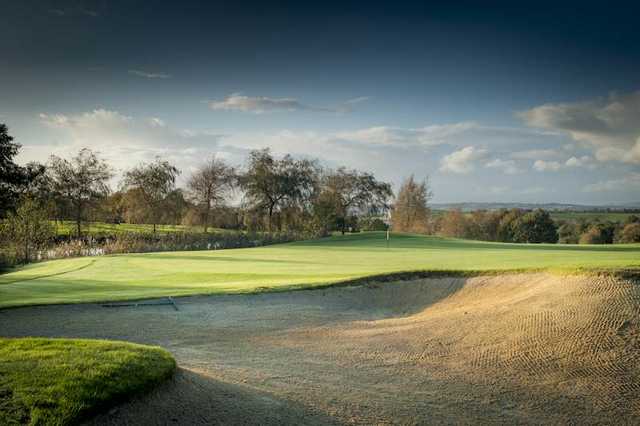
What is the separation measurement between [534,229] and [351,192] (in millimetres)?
34389

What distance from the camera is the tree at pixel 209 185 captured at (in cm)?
5394

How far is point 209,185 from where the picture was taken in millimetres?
54312

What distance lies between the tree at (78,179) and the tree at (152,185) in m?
4.16

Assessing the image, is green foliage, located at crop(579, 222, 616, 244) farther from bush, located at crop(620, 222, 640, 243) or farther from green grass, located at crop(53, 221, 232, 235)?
green grass, located at crop(53, 221, 232, 235)

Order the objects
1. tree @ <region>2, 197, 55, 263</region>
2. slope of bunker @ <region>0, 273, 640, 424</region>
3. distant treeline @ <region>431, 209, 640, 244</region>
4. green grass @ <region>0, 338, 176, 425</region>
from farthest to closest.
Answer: distant treeline @ <region>431, 209, 640, 244</region>, tree @ <region>2, 197, 55, 263</region>, slope of bunker @ <region>0, 273, 640, 424</region>, green grass @ <region>0, 338, 176, 425</region>

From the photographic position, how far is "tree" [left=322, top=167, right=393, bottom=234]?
54.2 m

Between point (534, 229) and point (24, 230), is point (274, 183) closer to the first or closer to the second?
point (24, 230)

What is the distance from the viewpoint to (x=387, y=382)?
6926 mm

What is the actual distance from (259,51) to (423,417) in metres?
28.4

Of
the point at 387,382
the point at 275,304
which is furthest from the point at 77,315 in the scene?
the point at 387,382

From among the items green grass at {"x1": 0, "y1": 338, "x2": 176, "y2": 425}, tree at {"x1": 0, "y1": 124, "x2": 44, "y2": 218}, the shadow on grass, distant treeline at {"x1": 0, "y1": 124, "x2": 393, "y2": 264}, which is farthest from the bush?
tree at {"x1": 0, "y1": 124, "x2": 44, "y2": 218}

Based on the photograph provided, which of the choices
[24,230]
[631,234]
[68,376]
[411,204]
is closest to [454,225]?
[411,204]

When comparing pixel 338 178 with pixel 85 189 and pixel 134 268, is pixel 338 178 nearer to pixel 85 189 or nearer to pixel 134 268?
pixel 85 189

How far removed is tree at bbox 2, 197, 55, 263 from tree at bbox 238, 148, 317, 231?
2378cm
